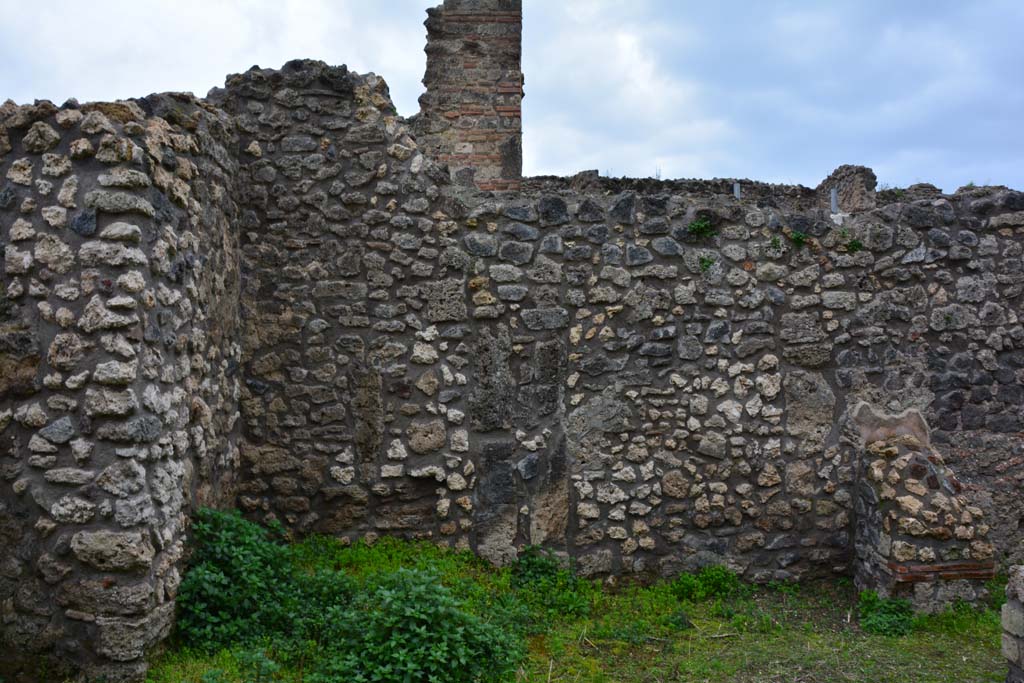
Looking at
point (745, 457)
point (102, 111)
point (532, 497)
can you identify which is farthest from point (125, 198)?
point (745, 457)

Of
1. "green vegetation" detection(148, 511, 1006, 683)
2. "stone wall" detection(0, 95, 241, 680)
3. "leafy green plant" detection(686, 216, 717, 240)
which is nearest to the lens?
"stone wall" detection(0, 95, 241, 680)

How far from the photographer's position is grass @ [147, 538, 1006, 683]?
181 inches

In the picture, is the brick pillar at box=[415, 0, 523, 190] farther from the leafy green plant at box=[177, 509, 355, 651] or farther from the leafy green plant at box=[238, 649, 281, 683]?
the leafy green plant at box=[238, 649, 281, 683]

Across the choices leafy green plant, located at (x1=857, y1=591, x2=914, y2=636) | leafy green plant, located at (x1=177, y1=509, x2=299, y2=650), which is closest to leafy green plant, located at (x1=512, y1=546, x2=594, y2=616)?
leafy green plant, located at (x1=177, y1=509, x2=299, y2=650)

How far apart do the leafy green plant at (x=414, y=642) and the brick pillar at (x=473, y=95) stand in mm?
6536

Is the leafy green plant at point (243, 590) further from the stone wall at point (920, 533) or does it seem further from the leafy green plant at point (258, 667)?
the stone wall at point (920, 533)

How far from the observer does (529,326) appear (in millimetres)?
5934

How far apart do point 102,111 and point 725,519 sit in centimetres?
467

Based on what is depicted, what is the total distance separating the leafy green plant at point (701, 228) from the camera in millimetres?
6090

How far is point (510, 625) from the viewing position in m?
5.00

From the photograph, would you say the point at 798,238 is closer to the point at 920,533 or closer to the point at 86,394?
the point at 920,533

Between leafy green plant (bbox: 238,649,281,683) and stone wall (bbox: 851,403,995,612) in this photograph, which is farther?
stone wall (bbox: 851,403,995,612)

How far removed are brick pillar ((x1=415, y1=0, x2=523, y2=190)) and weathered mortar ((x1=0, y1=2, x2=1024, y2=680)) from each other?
4084mm

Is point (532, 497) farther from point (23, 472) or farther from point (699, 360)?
point (23, 472)
